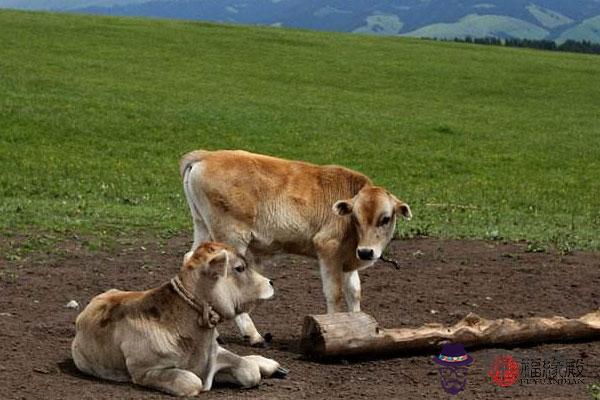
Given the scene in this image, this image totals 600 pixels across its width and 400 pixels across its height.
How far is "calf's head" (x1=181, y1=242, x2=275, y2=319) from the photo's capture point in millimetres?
8570

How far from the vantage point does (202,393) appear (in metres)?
8.59

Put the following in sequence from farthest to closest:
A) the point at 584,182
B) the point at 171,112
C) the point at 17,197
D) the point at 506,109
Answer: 1. the point at 506,109
2. the point at 171,112
3. the point at 584,182
4. the point at 17,197

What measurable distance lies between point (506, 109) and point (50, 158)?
27.5 metres

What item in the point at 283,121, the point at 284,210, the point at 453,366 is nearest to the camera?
the point at 453,366

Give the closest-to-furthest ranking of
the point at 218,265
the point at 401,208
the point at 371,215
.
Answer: the point at 218,265 < the point at 371,215 < the point at 401,208

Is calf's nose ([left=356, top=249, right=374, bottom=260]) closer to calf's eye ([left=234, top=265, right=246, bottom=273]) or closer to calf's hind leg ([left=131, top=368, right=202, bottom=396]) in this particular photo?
calf's eye ([left=234, top=265, right=246, bottom=273])

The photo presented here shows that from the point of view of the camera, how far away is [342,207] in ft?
34.8

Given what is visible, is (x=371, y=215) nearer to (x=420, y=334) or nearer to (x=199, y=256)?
(x=420, y=334)

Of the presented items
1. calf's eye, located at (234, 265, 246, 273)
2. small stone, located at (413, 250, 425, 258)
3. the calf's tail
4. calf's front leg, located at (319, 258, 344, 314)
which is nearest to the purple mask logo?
calf's front leg, located at (319, 258, 344, 314)

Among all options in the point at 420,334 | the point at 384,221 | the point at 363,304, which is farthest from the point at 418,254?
the point at 420,334

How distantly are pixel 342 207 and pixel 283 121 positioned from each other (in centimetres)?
2832

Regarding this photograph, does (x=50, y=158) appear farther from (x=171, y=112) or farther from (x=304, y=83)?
(x=304, y=83)

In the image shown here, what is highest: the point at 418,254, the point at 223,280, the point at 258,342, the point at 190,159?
the point at 190,159

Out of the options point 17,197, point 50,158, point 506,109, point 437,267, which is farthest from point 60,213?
point 506,109
